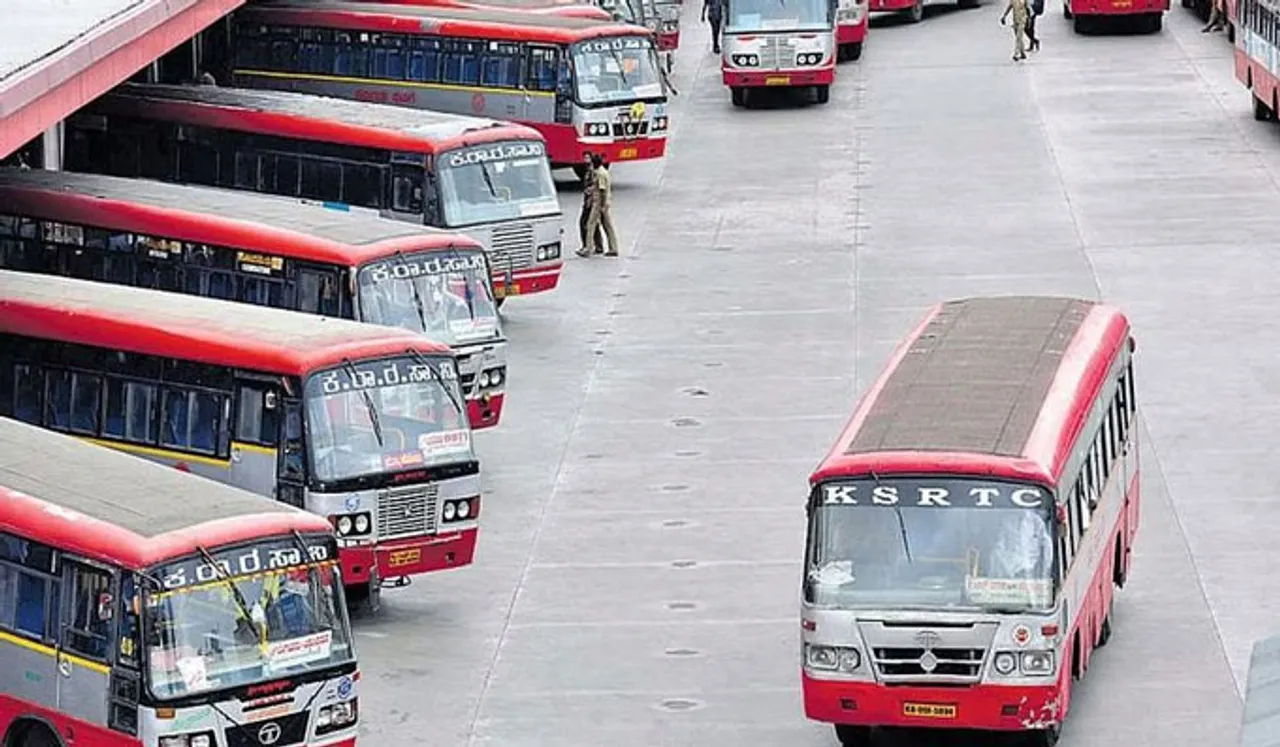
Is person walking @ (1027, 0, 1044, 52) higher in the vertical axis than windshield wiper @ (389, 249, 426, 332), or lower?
lower

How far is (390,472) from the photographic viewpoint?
28.0m

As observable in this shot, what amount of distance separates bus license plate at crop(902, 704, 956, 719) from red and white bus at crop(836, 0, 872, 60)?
42744mm

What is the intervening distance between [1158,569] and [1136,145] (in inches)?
1045

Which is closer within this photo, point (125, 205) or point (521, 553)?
point (521, 553)

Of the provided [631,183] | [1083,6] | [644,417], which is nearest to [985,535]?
[644,417]

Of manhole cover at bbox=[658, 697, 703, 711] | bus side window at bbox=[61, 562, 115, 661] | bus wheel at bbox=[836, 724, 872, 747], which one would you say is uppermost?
bus side window at bbox=[61, 562, 115, 661]

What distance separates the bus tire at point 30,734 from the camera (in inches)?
910

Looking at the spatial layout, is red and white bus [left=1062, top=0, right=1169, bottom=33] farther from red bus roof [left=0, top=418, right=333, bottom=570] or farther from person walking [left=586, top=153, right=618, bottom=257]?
red bus roof [left=0, top=418, right=333, bottom=570]

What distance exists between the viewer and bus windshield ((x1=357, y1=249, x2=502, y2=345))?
33.8 m

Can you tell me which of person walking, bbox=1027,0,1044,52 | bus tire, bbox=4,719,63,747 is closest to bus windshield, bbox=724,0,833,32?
person walking, bbox=1027,0,1044,52

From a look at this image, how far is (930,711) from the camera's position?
75.6 feet

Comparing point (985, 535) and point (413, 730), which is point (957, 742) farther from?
point (413, 730)

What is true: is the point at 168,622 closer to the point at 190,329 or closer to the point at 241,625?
the point at 241,625

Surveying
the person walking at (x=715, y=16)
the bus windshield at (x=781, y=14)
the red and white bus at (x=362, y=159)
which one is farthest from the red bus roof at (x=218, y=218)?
the person walking at (x=715, y=16)
